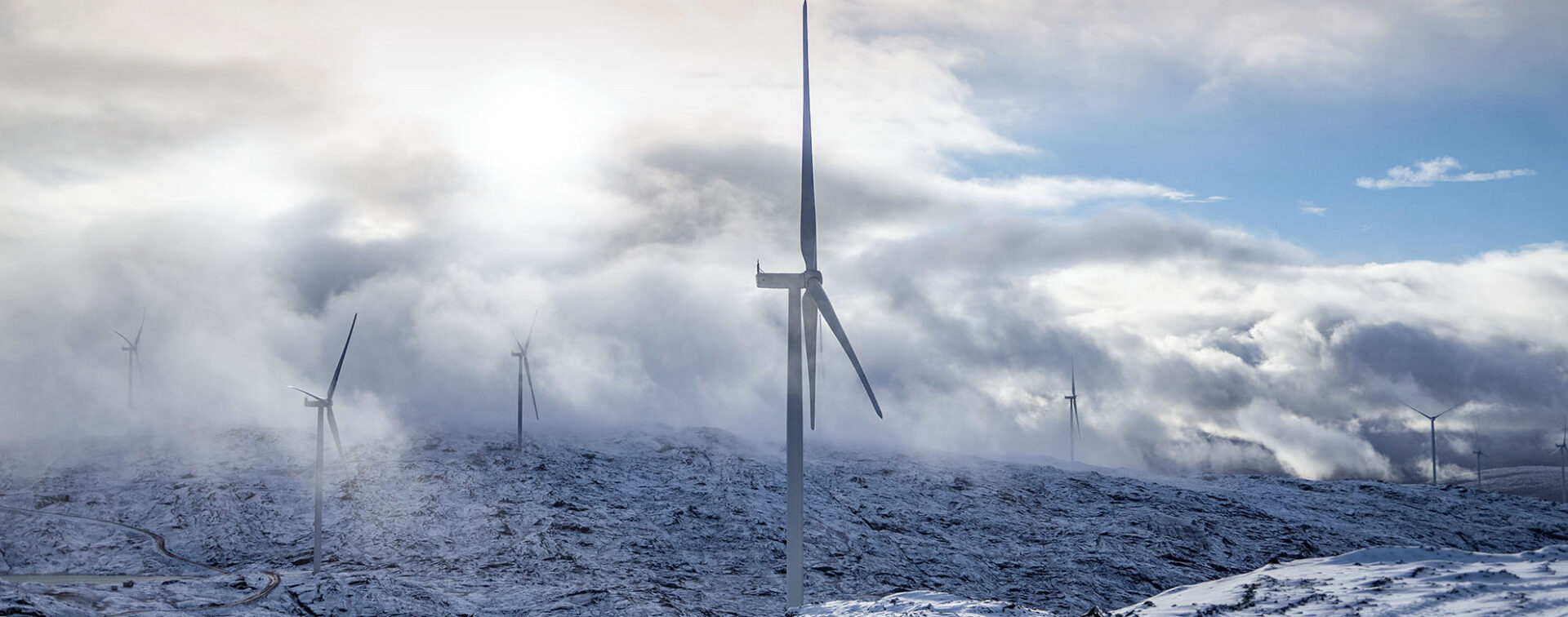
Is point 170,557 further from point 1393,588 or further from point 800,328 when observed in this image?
point 1393,588

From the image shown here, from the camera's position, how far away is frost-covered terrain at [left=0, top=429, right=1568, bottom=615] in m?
107

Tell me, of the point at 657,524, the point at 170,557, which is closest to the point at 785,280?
the point at 657,524

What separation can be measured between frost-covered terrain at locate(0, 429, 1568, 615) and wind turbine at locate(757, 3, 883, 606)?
115 ft

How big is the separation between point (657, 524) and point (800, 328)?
8145cm

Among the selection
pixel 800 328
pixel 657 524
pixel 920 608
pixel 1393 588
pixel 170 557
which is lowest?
pixel 170 557

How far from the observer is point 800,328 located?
209ft

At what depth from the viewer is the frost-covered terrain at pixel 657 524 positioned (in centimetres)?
10738

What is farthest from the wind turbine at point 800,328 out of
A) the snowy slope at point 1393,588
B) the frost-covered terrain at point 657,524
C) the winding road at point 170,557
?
the winding road at point 170,557

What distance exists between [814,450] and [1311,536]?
285 feet

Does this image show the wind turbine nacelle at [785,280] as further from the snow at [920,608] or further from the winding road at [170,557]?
the winding road at [170,557]

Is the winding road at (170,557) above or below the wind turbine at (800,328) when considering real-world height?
below

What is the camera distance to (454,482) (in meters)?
150

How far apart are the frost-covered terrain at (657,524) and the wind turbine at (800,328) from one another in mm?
34963

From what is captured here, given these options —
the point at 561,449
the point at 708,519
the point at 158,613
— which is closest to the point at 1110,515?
the point at 708,519
